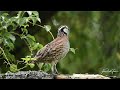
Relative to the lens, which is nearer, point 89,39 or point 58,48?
point 58,48

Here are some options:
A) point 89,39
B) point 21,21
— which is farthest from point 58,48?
point 89,39

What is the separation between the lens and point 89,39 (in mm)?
6504

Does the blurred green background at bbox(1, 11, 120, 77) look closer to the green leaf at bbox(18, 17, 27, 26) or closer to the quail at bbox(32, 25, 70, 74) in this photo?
the green leaf at bbox(18, 17, 27, 26)

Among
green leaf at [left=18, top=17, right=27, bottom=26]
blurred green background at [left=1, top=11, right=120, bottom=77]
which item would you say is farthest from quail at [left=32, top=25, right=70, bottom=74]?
blurred green background at [left=1, top=11, right=120, bottom=77]

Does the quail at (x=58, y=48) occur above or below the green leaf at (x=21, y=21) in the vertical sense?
below

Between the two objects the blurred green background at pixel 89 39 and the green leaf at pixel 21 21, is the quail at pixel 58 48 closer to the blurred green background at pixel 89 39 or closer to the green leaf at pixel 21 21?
the green leaf at pixel 21 21

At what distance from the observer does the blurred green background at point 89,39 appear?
225 inches

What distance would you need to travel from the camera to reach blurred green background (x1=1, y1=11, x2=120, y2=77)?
572 centimetres

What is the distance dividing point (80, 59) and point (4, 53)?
9.70 feet

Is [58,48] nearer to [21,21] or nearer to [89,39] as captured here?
[21,21]

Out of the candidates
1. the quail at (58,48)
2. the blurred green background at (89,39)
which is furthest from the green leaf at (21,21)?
the blurred green background at (89,39)
